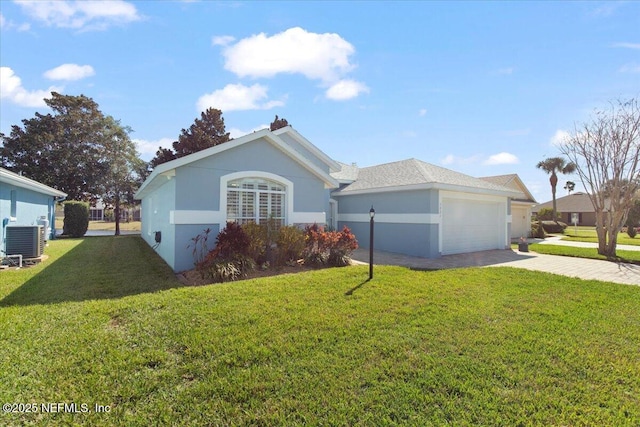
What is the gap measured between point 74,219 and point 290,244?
64.9ft

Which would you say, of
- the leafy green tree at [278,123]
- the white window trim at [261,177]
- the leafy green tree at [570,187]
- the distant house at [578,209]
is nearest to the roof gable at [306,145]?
the white window trim at [261,177]

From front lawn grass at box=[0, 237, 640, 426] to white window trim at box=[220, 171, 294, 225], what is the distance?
127 inches

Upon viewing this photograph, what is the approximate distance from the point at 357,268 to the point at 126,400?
677 centimetres

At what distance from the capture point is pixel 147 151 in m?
29.0

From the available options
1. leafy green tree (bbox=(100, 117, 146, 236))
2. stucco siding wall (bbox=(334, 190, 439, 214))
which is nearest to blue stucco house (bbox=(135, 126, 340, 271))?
stucco siding wall (bbox=(334, 190, 439, 214))

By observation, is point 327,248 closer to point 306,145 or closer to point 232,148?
point 232,148

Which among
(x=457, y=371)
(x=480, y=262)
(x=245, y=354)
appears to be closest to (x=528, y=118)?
(x=480, y=262)

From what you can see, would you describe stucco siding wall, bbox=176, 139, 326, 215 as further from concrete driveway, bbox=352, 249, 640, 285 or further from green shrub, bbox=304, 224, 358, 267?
concrete driveway, bbox=352, 249, 640, 285

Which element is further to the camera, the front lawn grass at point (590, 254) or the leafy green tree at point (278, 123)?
the leafy green tree at point (278, 123)

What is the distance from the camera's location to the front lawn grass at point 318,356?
3059mm

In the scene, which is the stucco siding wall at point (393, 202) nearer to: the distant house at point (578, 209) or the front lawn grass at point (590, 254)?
the front lawn grass at point (590, 254)

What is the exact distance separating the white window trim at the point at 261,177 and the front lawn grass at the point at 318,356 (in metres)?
3.23

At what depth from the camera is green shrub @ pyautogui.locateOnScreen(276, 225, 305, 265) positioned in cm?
948

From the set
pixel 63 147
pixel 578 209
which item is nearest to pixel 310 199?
pixel 63 147
